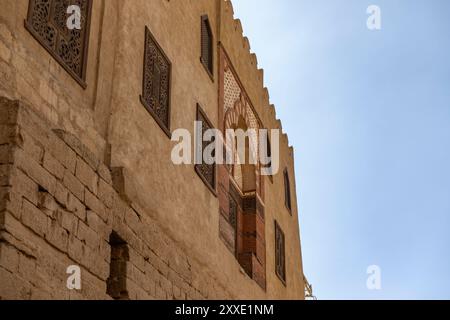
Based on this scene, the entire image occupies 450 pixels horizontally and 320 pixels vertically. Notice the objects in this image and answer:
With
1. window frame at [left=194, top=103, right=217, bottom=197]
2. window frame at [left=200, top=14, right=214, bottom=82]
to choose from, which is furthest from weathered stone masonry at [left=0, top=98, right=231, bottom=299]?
window frame at [left=200, top=14, right=214, bottom=82]

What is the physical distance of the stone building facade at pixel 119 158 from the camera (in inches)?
157

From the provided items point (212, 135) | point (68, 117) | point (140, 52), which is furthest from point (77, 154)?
point (212, 135)

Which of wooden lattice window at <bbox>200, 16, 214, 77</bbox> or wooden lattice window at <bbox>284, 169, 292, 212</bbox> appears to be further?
wooden lattice window at <bbox>284, 169, 292, 212</bbox>

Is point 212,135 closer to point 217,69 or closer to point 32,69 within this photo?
point 217,69

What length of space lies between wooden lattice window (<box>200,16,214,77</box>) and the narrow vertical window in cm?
331

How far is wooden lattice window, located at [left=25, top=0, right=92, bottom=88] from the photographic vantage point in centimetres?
485

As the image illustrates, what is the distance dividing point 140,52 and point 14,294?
3072mm

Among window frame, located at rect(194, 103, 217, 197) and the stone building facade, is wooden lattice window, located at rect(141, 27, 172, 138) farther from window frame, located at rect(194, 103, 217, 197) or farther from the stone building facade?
window frame, located at rect(194, 103, 217, 197)

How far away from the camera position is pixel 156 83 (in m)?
6.47

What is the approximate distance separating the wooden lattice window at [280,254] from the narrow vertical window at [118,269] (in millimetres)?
5049

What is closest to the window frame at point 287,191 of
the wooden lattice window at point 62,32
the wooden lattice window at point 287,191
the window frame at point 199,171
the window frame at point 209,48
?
the wooden lattice window at point 287,191

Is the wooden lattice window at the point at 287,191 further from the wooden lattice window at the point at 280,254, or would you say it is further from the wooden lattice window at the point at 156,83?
the wooden lattice window at the point at 156,83

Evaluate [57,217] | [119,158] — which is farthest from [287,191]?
[57,217]

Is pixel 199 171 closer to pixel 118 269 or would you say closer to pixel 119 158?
pixel 119 158
